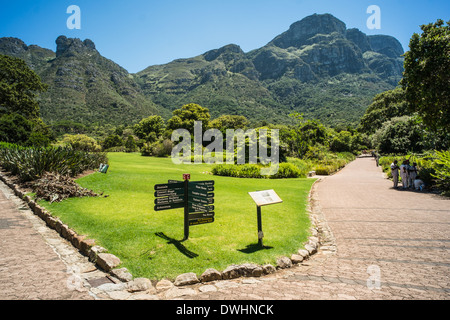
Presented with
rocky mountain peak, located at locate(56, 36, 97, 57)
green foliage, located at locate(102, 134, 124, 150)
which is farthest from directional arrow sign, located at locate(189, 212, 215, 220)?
rocky mountain peak, located at locate(56, 36, 97, 57)

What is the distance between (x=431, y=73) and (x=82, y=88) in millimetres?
103554

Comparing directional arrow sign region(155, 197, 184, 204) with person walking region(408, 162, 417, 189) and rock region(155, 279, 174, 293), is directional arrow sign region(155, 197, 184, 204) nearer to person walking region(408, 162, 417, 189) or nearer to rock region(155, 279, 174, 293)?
rock region(155, 279, 174, 293)

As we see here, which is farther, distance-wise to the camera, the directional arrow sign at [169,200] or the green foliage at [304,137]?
the green foliage at [304,137]

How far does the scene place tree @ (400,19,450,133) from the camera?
43.2 ft

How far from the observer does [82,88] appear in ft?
306

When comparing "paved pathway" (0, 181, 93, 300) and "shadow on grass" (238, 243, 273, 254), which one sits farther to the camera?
"shadow on grass" (238, 243, 273, 254)

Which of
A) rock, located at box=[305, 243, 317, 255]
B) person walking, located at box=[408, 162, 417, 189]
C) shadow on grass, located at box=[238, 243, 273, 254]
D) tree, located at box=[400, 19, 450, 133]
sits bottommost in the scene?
rock, located at box=[305, 243, 317, 255]

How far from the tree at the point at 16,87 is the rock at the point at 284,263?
3754 centimetres

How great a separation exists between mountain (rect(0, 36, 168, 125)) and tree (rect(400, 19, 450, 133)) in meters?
80.6

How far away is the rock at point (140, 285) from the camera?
3.88m

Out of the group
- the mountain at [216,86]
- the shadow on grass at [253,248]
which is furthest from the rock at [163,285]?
the mountain at [216,86]

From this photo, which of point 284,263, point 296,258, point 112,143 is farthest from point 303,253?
point 112,143

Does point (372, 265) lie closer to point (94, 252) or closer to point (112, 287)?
point (112, 287)

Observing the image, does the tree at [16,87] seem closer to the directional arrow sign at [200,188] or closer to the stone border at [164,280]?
the stone border at [164,280]
